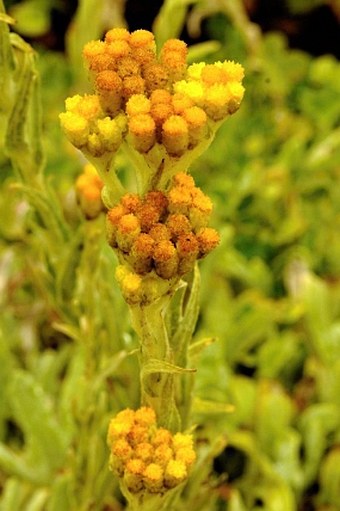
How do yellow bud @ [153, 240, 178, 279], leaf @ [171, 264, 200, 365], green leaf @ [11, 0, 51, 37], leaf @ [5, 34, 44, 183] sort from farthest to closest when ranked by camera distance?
green leaf @ [11, 0, 51, 37] → leaf @ [5, 34, 44, 183] → leaf @ [171, 264, 200, 365] → yellow bud @ [153, 240, 178, 279]

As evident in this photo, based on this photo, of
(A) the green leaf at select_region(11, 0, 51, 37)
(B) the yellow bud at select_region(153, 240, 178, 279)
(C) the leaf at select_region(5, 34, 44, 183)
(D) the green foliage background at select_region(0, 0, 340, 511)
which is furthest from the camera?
(A) the green leaf at select_region(11, 0, 51, 37)

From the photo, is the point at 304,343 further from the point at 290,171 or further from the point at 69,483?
the point at 69,483

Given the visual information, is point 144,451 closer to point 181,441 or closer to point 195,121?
point 181,441

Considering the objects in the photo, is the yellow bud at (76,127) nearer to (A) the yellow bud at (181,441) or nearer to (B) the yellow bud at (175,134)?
(B) the yellow bud at (175,134)

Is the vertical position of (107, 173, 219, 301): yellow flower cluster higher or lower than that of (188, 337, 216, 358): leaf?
higher

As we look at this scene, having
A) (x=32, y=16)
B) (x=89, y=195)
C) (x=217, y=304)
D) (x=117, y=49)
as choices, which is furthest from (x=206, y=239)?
(x=32, y=16)

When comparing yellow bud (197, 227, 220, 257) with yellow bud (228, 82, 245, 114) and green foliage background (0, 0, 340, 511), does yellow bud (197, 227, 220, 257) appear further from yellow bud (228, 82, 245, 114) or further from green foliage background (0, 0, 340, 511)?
green foliage background (0, 0, 340, 511)

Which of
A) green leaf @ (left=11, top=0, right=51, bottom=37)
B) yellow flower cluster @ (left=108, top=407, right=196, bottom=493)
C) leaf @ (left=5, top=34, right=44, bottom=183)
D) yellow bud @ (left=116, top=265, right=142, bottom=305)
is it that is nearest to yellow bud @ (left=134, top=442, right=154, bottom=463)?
yellow flower cluster @ (left=108, top=407, right=196, bottom=493)
